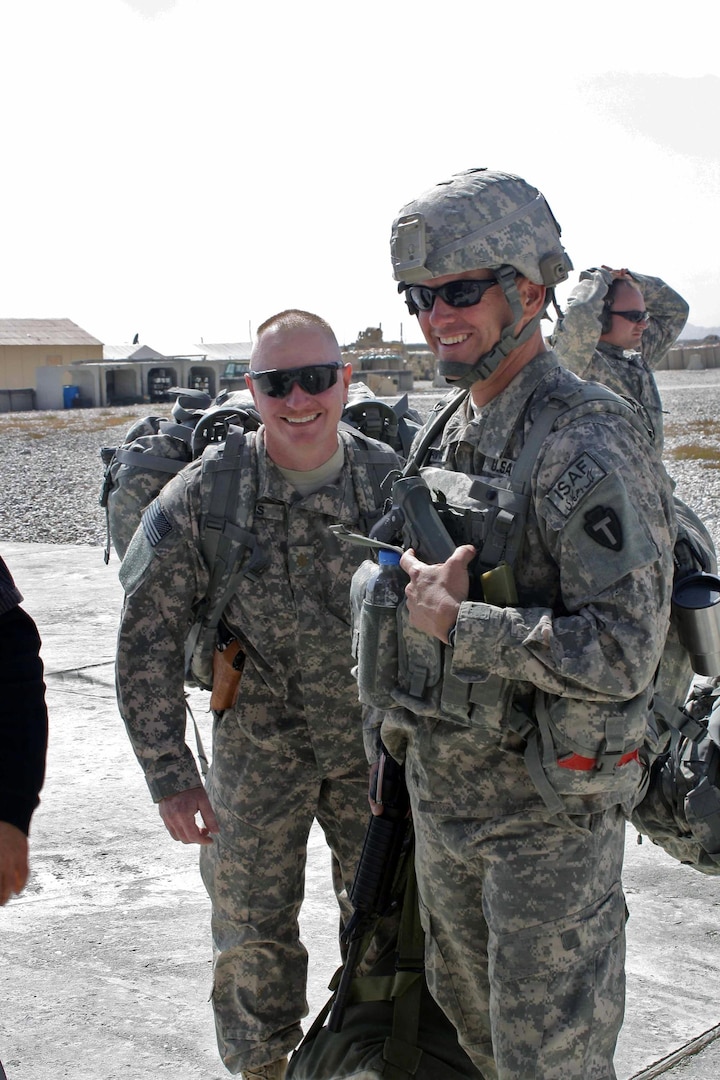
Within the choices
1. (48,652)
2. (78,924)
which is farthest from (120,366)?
(78,924)

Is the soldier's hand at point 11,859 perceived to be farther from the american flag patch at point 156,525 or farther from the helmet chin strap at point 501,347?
the helmet chin strap at point 501,347

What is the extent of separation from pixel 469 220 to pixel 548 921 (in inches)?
55.6

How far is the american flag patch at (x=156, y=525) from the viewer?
3.17 metres

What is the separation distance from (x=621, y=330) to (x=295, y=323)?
2.22 m

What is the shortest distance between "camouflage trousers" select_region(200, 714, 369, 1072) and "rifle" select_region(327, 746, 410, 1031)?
1.27 feet

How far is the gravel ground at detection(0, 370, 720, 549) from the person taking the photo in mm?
15703

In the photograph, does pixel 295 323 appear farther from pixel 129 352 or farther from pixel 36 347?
pixel 129 352

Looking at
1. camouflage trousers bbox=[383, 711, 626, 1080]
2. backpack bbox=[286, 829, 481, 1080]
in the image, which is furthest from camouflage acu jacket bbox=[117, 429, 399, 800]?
camouflage trousers bbox=[383, 711, 626, 1080]

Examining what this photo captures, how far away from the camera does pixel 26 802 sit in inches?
98.3

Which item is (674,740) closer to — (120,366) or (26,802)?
(26,802)

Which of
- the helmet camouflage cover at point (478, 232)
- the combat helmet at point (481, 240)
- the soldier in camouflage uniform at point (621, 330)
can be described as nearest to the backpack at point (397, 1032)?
the combat helmet at point (481, 240)

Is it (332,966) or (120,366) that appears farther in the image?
(120,366)

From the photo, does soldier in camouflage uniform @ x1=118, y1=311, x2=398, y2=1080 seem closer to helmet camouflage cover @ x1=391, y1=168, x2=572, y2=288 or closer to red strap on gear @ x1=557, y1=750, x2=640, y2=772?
helmet camouflage cover @ x1=391, y1=168, x2=572, y2=288

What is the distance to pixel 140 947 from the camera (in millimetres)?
4082
